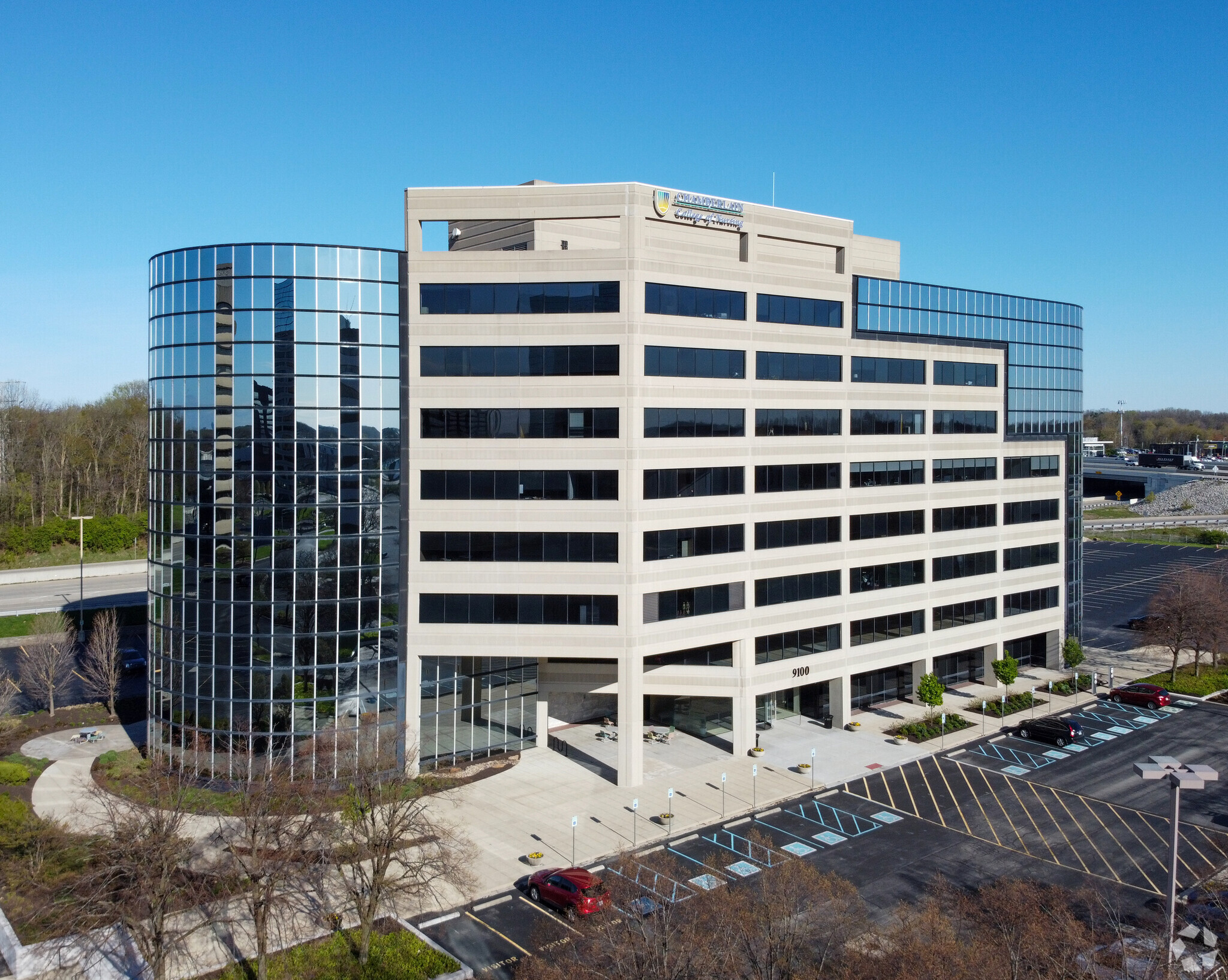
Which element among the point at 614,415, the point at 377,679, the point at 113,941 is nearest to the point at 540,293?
the point at 614,415

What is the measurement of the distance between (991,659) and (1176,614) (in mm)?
13175

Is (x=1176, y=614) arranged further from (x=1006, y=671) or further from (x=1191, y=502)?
(x=1191, y=502)

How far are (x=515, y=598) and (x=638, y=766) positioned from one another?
1023 centimetres

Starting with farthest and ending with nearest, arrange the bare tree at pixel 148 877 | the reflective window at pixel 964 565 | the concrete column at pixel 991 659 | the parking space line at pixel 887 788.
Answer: the concrete column at pixel 991 659 < the reflective window at pixel 964 565 < the parking space line at pixel 887 788 < the bare tree at pixel 148 877

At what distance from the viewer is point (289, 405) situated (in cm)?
4288

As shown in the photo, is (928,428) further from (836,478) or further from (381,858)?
(381,858)

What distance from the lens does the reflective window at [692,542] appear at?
45.8 m

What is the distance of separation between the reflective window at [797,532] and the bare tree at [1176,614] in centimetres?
2788

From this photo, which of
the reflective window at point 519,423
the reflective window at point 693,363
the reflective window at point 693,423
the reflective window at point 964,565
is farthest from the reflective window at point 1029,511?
the reflective window at point 519,423

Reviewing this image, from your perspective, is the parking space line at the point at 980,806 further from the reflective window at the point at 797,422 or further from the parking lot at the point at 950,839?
the reflective window at the point at 797,422

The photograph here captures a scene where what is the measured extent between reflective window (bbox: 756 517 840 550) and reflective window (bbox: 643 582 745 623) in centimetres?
314

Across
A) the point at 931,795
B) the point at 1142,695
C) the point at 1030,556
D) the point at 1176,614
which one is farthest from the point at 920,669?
the point at 1176,614

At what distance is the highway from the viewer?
8106cm

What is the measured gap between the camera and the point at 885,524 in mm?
56438
